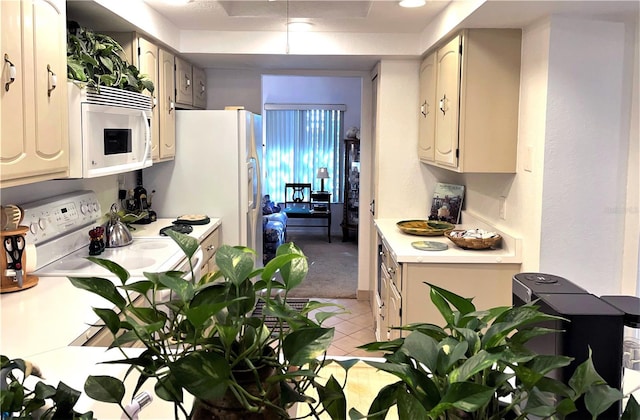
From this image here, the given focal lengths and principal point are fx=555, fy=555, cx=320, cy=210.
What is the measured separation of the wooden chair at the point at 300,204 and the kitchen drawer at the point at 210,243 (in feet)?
13.4

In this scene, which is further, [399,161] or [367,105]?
[367,105]

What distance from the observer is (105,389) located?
26.8 inches

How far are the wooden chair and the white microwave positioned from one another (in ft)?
15.8

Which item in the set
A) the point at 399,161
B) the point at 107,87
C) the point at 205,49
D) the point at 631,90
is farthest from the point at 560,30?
the point at 205,49

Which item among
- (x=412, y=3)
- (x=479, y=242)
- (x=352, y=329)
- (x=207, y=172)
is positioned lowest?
(x=352, y=329)

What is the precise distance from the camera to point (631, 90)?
2488mm

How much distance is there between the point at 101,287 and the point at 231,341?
18 centimetres

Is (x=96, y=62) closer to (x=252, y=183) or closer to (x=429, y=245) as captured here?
(x=429, y=245)

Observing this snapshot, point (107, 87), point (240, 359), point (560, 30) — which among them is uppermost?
point (560, 30)

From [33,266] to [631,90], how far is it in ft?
8.65

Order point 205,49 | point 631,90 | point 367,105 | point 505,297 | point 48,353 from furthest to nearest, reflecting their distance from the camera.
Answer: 1. point 367,105
2. point 205,49
3. point 505,297
4. point 631,90
5. point 48,353

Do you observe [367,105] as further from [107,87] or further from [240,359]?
[240,359]

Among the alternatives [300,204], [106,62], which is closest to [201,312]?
[106,62]

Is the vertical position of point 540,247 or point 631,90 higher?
point 631,90
